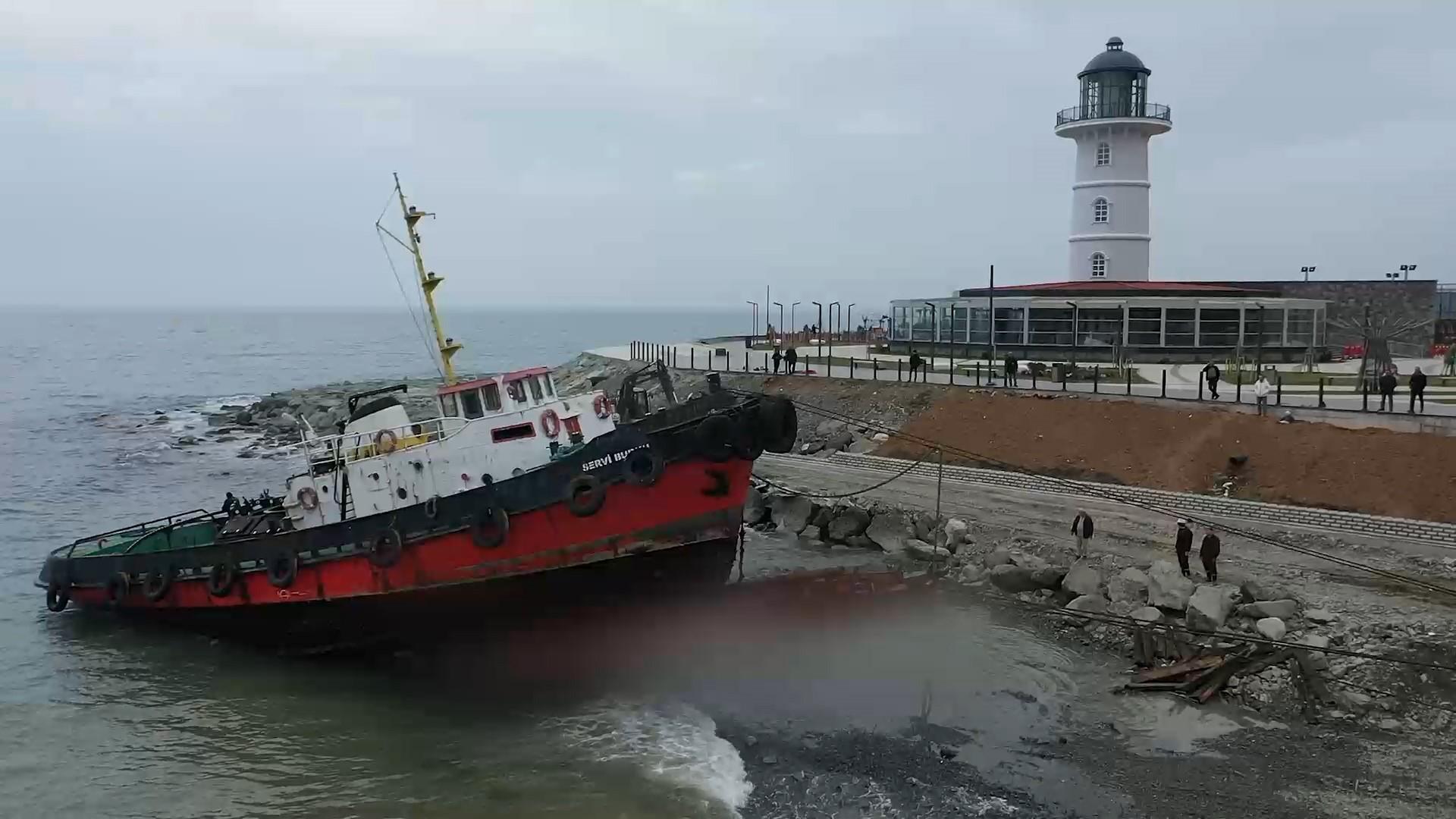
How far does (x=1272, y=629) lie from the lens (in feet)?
46.8

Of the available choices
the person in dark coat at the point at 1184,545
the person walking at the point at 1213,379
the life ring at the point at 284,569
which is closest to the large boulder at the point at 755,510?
the person in dark coat at the point at 1184,545

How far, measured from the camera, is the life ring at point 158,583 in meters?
19.2

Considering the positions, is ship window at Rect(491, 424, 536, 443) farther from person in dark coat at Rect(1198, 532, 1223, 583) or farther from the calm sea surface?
person in dark coat at Rect(1198, 532, 1223, 583)

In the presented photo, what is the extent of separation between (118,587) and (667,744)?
12.9m

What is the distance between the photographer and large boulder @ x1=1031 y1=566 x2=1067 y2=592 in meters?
17.8

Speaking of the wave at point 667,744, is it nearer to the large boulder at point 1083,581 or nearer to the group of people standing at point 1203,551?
the large boulder at point 1083,581

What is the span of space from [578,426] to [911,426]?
41.5 feet

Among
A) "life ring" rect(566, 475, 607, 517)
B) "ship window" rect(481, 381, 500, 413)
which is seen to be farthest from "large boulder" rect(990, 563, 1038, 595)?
"ship window" rect(481, 381, 500, 413)

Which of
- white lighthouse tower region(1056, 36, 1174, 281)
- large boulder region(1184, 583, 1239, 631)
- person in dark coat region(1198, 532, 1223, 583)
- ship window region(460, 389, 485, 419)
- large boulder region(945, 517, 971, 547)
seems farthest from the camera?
white lighthouse tower region(1056, 36, 1174, 281)

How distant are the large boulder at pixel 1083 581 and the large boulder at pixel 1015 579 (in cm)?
69

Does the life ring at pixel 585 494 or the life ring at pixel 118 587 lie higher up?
the life ring at pixel 585 494

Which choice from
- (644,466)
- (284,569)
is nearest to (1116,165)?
(644,466)

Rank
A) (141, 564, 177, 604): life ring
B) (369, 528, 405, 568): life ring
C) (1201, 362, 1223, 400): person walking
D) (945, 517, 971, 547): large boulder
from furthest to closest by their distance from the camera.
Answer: (1201, 362, 1223, 400): person walking → (945, 517, 971, 547): large boulder → (141, 564, 177, 604): life ring → (369, 528, 405, 568): life ring

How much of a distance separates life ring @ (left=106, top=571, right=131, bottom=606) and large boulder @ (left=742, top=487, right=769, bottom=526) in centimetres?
1301
